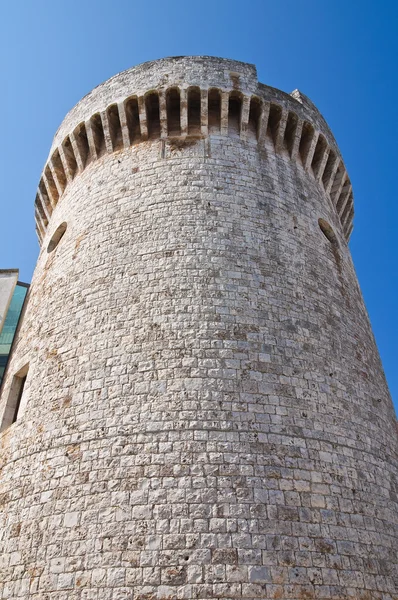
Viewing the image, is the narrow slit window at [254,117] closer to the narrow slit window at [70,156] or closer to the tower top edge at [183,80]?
the tower top edge at [183,80]

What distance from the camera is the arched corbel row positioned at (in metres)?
8.85

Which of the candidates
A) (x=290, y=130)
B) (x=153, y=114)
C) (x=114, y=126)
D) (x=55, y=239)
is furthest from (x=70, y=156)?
(x=290, y=130)

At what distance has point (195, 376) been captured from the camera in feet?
19.7

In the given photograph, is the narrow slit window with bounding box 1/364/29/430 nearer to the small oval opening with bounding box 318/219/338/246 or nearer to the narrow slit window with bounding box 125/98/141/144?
the narrow slit window with bounding box 125/98/141/144

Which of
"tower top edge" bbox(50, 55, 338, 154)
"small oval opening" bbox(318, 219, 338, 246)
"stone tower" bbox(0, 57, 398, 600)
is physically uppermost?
"tower top edge" bbox(50, 55, 338, 154)

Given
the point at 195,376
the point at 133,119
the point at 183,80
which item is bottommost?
the point at 195,376

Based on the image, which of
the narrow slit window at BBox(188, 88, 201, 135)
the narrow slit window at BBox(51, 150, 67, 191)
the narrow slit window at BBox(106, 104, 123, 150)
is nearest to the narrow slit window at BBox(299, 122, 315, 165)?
the narrow slit window at BBox(188, 88, 201, 135)

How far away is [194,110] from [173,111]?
16.8 inches

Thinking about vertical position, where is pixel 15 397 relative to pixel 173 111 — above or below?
below

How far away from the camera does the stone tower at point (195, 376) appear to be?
5.05 m

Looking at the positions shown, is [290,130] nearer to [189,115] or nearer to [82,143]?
[189,115]

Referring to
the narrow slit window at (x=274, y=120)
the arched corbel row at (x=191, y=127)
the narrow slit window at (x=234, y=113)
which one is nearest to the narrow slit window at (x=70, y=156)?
the arched corbel row at (x=191, y=127)

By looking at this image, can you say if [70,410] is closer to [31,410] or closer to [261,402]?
[31,410]

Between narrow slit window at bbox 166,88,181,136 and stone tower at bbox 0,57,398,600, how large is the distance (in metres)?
0.04
